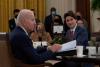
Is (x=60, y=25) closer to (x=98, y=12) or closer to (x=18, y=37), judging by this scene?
(x=98, y=12)

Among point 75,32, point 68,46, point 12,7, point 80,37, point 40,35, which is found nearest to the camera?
point 68,46

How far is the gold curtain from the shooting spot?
10.0m

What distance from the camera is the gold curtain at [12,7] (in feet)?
32.9

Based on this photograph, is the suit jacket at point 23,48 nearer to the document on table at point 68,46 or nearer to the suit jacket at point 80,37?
the document on table at point 68,46

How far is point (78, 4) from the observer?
10.4 meters

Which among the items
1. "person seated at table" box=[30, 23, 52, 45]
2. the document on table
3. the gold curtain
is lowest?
"person seated at table" box=[30, 23, 52, 45]

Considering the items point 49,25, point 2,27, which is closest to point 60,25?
point 49,25

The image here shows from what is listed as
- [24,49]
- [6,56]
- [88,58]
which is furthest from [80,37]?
[6,56]

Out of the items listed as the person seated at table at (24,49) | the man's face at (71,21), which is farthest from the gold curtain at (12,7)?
the person seated at table at (24,49)

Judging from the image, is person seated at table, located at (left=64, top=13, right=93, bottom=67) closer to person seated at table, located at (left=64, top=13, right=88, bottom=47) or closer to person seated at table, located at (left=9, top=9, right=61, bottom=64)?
person seated at table, located at (left=64, top=13, right=88, bottom=47)

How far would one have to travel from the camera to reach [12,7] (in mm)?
10266

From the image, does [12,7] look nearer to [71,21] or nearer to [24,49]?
[71,21]

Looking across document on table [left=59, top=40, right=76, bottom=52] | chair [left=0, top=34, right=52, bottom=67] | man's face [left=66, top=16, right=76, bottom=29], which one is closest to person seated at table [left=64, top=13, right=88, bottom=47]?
man's face [left=66, top=16, right=76, bottom=29]

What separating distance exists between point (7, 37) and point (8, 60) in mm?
220
